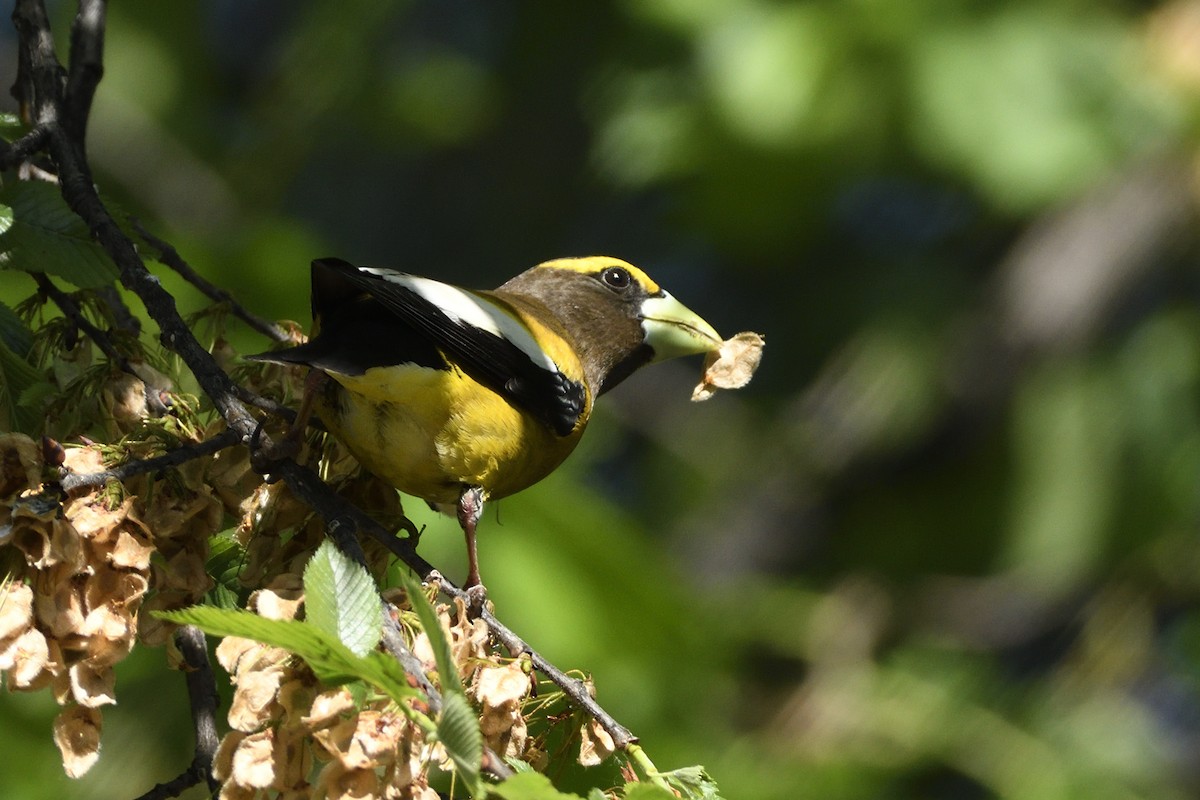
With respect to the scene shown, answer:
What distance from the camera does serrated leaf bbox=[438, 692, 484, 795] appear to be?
1548 millimetres

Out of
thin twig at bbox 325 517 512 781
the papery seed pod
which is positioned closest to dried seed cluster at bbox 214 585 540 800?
thin twig at bbox 325 517 512 781

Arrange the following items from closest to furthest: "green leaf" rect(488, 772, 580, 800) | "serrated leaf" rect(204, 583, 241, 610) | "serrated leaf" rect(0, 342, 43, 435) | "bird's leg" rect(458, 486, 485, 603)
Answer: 1. "green leaf" rect(488, 772, 580, 800)
2. "serrated leaf" rect(0, 342, 43, 435)
3. "serrated leaf" rect(204, 583, 241, 610)
4. "bird's leg" rect(458, 486, 485, 603)

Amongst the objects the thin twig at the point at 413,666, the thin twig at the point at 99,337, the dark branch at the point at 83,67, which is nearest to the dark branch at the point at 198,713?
the thin twig at the point at 99,337

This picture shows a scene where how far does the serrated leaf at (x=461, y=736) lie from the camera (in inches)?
60.9

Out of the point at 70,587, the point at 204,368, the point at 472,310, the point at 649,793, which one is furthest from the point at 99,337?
the point at 649,793

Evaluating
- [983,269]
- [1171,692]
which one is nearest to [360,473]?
[1171,692]

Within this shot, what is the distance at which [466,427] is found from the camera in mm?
2639

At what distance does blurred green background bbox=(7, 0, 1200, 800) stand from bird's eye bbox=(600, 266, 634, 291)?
823 mm

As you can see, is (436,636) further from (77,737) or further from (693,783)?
(77,737)

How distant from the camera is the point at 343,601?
171 centimetres

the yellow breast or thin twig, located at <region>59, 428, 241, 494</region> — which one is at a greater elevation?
the yellow breast

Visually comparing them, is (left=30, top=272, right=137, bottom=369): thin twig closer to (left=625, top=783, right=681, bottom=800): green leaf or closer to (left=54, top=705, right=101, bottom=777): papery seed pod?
(left=54, top=705, right=101, bottom=777): papery seed pod

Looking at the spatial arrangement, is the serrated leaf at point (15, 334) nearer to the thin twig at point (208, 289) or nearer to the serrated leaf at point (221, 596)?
the thin twig at point (208, 289)

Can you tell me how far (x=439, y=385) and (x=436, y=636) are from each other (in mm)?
1073
